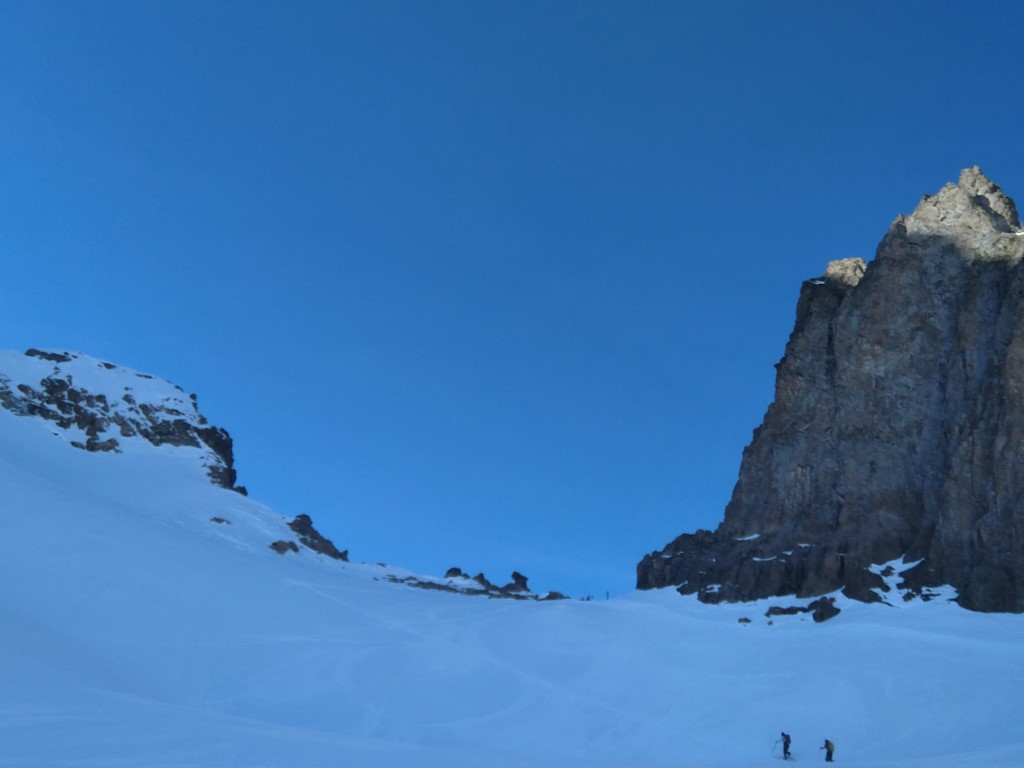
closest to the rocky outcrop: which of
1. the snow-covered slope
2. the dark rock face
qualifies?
the dark rock face

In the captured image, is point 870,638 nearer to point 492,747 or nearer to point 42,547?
point 492,747

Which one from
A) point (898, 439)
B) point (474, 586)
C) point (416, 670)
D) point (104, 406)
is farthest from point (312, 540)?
point (898, 439)

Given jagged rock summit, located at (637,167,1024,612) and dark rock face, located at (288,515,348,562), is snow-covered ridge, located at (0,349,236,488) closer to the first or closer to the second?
dark rock face, located at (288,515,348,562)

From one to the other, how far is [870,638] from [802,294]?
4027cm

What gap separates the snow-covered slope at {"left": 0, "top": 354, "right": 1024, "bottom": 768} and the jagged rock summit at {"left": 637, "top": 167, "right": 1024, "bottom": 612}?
5412 mm

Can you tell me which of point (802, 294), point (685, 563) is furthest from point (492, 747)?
point (802, 294)

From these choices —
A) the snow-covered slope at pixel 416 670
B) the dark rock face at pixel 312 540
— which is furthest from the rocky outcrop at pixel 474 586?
the snow-covered slope at pixel 416 670

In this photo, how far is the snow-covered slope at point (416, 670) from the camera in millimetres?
21125

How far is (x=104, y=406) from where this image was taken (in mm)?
81562

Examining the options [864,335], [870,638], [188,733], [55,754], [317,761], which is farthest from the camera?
[864,335]

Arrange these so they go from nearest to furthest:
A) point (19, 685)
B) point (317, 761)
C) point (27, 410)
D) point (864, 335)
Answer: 1. point (317, 761)
2. point (19, 685)
3. point (864, 335)
4. point (27, 410)

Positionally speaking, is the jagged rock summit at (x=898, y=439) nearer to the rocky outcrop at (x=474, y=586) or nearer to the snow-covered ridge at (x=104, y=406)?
the rocky outcrop at (x=474, y=586)

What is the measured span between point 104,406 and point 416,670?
185 ft

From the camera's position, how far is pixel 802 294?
251 feet
